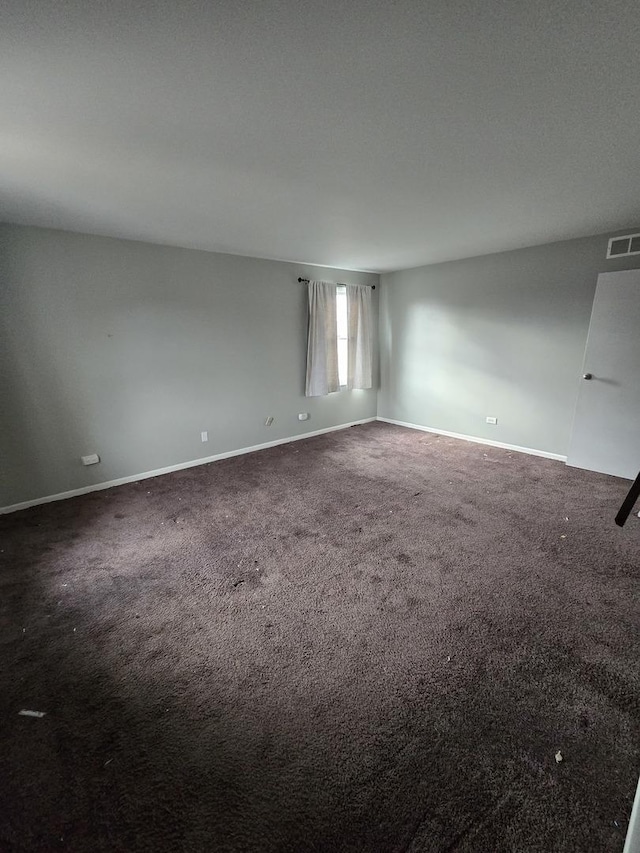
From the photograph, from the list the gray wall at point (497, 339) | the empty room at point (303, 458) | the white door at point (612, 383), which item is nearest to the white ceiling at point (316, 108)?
the empty room at point (303, 458)

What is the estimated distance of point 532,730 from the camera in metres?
1.31

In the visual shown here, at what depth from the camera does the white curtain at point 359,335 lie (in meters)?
5.02

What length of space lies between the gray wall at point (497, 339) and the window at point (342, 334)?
29.1 inches

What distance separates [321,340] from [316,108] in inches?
130

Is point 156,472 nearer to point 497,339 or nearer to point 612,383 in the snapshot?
point 497,339

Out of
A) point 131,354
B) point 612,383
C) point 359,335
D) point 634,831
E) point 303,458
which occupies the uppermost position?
point 359,335

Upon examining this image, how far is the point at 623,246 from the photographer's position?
321 centimetres

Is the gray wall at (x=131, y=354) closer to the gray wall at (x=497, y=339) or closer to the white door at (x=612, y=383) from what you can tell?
the gray wall at (x=497, y=339)

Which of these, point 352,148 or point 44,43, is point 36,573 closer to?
point 44,43

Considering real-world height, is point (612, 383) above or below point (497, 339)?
below

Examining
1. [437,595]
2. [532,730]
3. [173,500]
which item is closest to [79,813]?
[532,730]

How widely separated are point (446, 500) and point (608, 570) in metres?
1.17

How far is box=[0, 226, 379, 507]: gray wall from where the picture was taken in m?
2.86

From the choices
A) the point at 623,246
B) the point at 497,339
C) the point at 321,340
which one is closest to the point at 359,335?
the point at 321,340
